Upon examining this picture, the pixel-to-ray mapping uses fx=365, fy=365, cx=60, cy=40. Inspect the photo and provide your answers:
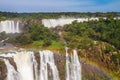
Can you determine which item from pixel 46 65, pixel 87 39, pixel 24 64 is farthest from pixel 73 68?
pixel 87 39

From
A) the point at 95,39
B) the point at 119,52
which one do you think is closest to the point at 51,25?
the point at 95,39

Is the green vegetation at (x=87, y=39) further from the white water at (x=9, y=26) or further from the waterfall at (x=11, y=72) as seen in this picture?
the waterfall at (x=11, y=72)

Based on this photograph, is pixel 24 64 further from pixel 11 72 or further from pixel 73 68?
pixel 73 68

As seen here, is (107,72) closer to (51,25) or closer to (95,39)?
(95,39)

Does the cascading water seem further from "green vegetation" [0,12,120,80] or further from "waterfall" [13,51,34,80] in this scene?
"green vegetation" [0,12,120,80]

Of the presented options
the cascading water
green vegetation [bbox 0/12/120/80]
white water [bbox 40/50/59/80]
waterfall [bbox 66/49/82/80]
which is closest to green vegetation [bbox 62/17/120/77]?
green vegetation [bbox 0/12/120/80]

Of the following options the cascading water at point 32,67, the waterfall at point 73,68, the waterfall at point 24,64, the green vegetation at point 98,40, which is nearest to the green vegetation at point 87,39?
the green vegetation at point 98,40
